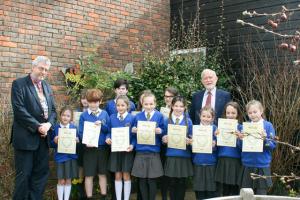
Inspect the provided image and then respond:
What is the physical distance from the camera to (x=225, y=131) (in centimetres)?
498

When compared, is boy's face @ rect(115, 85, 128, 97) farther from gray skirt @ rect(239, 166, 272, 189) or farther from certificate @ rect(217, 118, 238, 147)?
gray skirt @ rect(239, 166, 272, 189)

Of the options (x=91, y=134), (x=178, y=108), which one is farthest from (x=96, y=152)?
(x=178, y=108)

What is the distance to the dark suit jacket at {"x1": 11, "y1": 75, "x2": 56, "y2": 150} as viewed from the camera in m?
5.22

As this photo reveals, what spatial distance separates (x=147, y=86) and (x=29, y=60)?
224 centimetres

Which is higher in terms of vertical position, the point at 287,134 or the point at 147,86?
the point at 147,86

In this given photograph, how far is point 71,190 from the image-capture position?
6.33 m

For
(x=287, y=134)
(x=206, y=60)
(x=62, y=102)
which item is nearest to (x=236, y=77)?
(x=206, y=60)

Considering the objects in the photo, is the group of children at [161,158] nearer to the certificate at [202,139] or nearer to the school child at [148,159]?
the school child at [148,159]

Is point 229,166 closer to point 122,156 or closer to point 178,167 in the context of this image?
point 178,167

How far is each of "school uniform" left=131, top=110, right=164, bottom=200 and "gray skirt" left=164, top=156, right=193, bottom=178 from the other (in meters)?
0.15

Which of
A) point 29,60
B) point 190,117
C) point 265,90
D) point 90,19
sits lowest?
point 190,117

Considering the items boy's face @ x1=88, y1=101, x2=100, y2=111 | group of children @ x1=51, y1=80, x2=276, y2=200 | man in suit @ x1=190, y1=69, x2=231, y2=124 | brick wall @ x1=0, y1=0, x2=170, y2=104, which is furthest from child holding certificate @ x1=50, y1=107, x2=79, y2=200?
man in suit @ x1=190, y1=69, x2=231, y2=124

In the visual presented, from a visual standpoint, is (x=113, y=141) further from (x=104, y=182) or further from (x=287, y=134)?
(x=287, y=134)

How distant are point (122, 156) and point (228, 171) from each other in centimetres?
152
